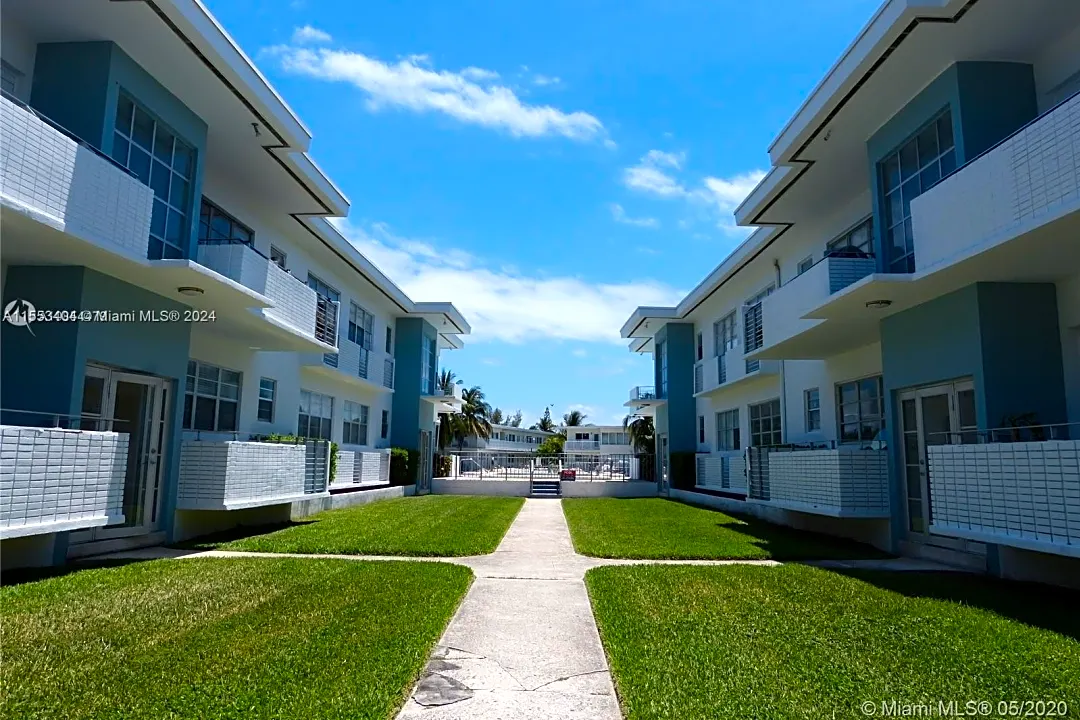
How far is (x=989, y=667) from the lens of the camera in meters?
4.70

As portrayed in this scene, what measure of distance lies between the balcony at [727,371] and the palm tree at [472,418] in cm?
3822

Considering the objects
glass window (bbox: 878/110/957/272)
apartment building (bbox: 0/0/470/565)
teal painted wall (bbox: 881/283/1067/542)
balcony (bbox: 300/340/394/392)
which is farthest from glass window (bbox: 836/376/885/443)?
balcony (bbox: 300/340/394/392)

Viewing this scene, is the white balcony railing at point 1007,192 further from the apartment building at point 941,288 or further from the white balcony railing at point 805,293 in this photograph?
the white balcony railing at point 805,293

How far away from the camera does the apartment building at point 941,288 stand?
24.5ft

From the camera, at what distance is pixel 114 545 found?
9.79 m

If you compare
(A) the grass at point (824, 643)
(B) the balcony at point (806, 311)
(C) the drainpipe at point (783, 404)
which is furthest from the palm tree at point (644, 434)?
(A) the grass at point (824, 643)

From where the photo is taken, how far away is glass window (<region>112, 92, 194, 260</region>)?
9.69 m

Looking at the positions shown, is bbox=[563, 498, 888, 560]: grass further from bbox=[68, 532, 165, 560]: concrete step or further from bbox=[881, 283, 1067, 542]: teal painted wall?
bbox=[68, 532, 165, 560]: concrete step

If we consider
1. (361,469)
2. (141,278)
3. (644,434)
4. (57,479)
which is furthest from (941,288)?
(644,434)

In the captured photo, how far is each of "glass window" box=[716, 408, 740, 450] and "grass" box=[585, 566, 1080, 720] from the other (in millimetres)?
13759

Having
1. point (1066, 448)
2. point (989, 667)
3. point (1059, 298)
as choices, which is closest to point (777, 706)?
point (989, 667)

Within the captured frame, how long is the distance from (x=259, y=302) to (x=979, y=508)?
10.6 metres

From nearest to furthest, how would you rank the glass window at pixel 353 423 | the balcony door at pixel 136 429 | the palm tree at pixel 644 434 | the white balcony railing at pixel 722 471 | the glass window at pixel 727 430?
1. the balcony door at pixel 136 429
2. the white balcony railing at pixel 722 471
3. the glass window at pixel 353 423
4. the glass window at pixel 727 430
5. the palm tree at pixel 644 434

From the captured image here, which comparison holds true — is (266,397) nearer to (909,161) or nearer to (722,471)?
(722,471)
